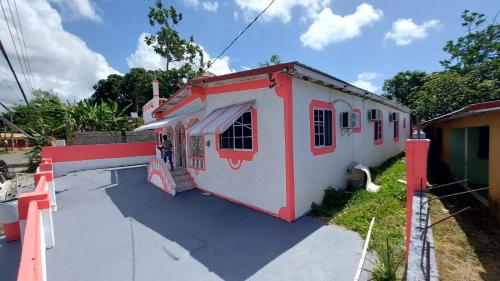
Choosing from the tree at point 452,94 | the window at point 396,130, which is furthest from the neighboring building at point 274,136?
the tree at point 452,94

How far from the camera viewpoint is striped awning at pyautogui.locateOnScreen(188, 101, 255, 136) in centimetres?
742

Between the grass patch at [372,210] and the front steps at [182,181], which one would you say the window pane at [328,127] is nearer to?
the grass patch at [372,210]

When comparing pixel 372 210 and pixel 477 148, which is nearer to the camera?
pixel 372 210

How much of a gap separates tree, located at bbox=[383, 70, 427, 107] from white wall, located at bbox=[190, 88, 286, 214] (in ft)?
121

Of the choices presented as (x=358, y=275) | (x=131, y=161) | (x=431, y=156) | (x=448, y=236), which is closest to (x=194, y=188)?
(x=358, y=275)

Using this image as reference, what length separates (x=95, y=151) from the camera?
18406 mm

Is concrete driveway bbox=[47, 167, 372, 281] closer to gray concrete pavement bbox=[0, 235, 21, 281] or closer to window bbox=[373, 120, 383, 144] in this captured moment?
gray concrete pavement bbox=[0, 235, 21, 281]

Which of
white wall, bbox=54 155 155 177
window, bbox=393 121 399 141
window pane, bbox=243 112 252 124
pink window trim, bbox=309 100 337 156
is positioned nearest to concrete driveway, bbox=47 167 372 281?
pink window trim, bbox=309 100 337 156

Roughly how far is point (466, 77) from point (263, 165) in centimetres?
2113

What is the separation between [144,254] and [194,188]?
5.71 m

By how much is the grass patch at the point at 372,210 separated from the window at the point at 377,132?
462cm

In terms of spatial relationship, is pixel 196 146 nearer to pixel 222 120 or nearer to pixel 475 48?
pixel 222 120

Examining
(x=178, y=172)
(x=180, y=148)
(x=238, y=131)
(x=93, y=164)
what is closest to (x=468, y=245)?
(x=238, y=131)

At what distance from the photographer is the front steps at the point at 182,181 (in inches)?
440
